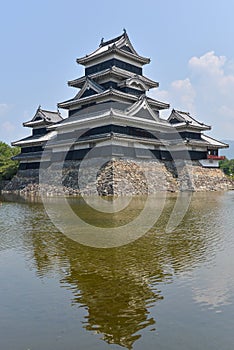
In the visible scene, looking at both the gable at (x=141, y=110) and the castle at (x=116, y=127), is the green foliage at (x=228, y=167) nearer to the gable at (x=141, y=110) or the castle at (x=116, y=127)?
the castle at (x=116, y=127)

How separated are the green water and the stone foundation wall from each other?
59.2ft

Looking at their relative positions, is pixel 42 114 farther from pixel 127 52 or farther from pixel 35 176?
pixel 127 52

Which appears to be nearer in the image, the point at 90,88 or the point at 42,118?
the point at 90,88

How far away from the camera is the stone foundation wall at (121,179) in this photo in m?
29.1

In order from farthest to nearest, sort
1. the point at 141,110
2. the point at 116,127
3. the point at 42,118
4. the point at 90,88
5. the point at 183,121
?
the point at 42,118, the point at 183,121, the point at 90,88, the point at 141,110, the point at 116,127

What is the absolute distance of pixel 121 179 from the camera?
28.9 meters

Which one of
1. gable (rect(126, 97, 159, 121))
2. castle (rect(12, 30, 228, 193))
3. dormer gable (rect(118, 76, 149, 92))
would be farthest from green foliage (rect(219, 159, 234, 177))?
gable (rect(126, 97, 159, 121))

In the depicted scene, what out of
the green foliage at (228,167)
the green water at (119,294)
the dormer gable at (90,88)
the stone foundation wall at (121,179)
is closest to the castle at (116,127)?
the dormer gable at (90,88)

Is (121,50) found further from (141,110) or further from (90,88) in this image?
(141,110)

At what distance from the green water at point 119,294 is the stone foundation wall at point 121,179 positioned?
18.1 meters

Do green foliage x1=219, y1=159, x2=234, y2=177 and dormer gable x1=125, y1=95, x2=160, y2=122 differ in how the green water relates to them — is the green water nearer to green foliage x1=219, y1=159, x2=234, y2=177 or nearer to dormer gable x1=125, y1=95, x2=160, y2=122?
dormer gable x1=125, y1=95, x2=160, y2=122

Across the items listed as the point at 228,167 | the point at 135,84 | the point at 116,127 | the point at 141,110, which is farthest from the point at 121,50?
the point at 228,167

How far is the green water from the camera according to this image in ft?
14.7

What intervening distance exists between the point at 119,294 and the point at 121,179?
75.4 feet
